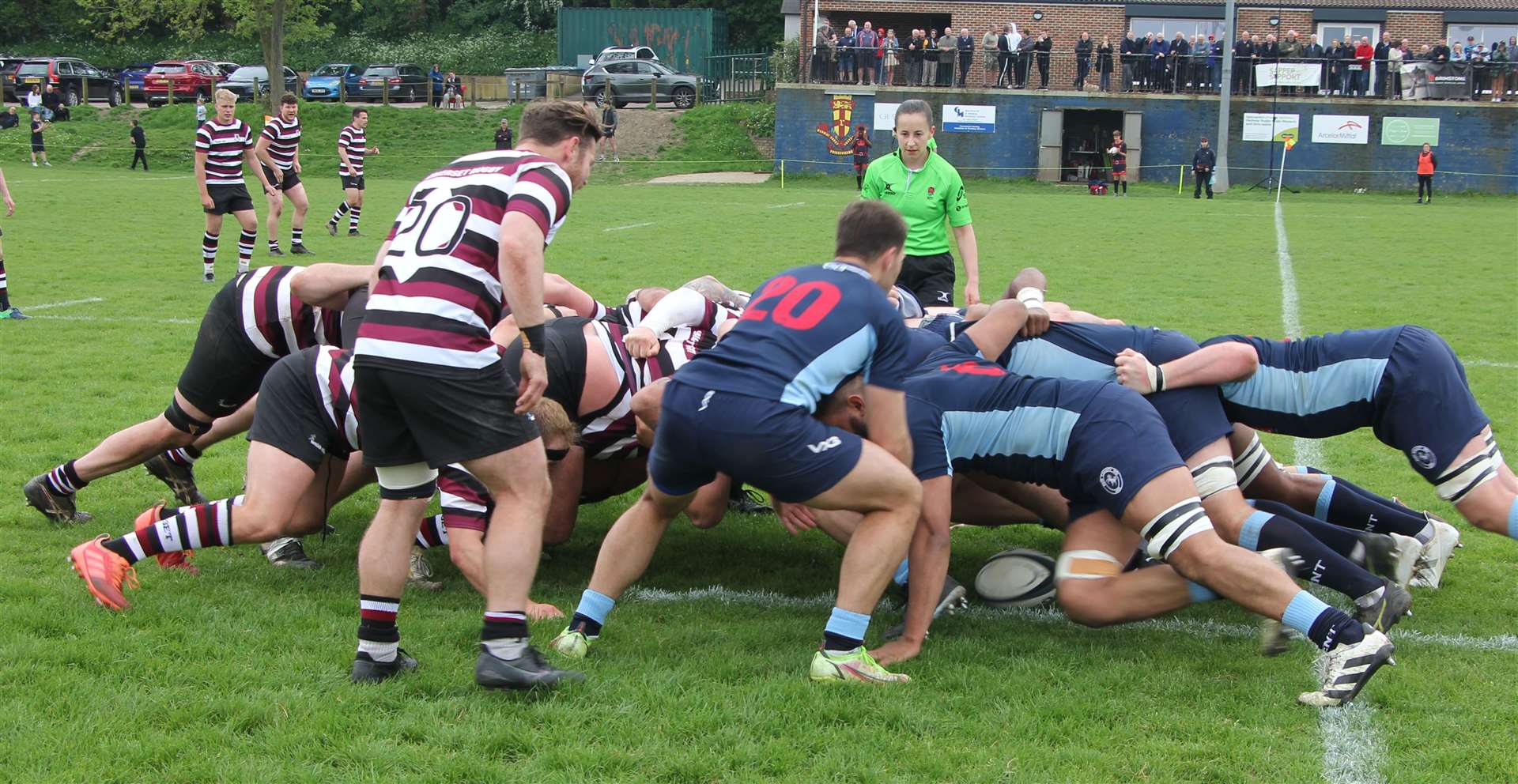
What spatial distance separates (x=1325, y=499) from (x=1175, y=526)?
1.60 m

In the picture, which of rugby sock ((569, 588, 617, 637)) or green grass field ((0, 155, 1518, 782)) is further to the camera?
rugby sock ((569, 588, 617, 637))

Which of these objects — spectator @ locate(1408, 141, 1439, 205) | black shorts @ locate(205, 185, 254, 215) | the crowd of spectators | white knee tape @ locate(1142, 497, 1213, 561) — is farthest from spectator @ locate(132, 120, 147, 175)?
white knee tape @ locate(1142, 497, 1213, 561)

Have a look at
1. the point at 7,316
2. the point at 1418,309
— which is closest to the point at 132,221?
the point at 7,316

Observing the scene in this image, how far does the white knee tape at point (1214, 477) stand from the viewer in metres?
4.77

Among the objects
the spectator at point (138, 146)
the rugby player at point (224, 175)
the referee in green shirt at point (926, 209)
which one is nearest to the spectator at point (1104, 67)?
the spectator at point (138, 146)

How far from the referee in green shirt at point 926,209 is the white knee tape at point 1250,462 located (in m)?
2.82

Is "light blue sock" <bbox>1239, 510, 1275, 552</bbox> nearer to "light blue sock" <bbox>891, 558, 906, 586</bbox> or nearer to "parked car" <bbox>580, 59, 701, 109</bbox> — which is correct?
"light blue sock" <bbox>891, 558, 906, 586</bbox>

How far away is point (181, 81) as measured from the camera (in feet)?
144

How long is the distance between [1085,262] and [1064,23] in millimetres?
26913

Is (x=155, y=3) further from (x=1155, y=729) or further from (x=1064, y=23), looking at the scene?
(x=1155, y=729)

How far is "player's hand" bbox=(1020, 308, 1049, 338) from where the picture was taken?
200 inches

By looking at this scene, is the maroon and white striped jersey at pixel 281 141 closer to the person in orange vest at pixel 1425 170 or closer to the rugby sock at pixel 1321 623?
the rugby sock at pixel 1321 623

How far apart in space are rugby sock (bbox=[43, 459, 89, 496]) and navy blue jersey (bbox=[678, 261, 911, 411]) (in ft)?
10.6

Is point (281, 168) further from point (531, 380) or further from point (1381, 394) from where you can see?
point (1381, 394)
